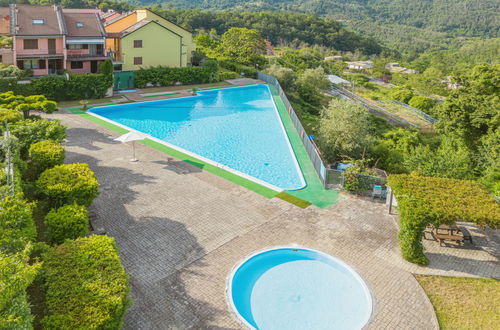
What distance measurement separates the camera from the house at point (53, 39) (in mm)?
32438

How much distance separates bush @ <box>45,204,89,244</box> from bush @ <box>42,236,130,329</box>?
4.63 feet

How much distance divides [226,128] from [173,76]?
14.0 m

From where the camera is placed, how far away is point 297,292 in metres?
12.2

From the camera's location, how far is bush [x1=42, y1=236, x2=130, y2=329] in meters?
8.31

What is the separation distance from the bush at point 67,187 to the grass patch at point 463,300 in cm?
1137

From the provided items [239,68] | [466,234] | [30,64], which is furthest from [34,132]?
[239,68]

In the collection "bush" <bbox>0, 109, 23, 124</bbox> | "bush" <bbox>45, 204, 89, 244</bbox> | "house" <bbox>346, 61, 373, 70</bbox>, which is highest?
"house" <bbox>346, 61, 373, 70</bbox>

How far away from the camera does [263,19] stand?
113m

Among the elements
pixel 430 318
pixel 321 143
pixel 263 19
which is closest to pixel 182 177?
pixel 321 143

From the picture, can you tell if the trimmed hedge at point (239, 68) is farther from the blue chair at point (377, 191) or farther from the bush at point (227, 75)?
the blue chair at point (377, 191)

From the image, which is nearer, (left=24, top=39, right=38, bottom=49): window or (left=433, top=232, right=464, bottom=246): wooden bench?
(left=433, top=232, right=464, bottom=246): wooden bench

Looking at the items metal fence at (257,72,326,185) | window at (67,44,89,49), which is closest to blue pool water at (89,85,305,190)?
metal fence at (257,72,326,185)

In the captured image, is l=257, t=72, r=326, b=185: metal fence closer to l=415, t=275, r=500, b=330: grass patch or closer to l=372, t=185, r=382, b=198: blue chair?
l=372, t=185, r=382, b=198: blue chair

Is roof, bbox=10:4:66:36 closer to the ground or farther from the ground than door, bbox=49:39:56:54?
farther from the ground
